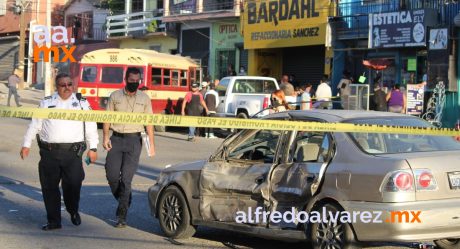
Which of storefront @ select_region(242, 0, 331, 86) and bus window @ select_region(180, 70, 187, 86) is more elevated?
storefront @ select_region(242, 0, 331, 86)

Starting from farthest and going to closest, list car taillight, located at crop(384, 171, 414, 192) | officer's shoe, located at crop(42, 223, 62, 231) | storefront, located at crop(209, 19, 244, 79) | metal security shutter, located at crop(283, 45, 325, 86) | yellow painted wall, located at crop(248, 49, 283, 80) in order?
storefront, located at crop(209, 19, 244, 79) → yellow painted wall, located at crop(248, 49, 283, 80) → metal security shutter, located at crop(283, 45, 325, 86) → officer's shoe, located at crop(42, 223, 62, 231) → car taillight, located at crop(384, 171, 414, 192)

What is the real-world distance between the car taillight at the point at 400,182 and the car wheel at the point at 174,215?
2.60 m

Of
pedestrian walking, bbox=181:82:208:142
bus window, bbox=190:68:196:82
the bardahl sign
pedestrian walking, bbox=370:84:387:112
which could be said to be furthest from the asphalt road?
bus window, bbox=190:68:196:82

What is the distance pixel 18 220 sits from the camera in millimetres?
9383

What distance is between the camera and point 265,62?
30.0m

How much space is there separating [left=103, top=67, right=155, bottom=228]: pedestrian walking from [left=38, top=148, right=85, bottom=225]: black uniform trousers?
1.29 feet

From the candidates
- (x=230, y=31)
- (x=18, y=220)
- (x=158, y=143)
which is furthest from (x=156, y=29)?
(x=18, y=220)

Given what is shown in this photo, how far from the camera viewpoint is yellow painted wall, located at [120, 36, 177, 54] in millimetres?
36375

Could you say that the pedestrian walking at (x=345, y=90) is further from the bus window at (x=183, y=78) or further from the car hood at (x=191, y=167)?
the car hood at (x=191, y=167)

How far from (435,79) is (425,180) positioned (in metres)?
15.4

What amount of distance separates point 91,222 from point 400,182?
449 cm

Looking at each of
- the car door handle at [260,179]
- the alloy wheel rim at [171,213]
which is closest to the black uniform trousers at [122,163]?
the alloy wheel rim at [171,213]

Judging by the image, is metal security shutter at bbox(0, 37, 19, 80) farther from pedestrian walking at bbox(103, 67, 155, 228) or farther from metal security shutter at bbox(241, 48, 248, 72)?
pedestrian walking at bbox(103, 67, 155, 228)

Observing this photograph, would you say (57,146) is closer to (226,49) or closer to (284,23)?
(284,23)
